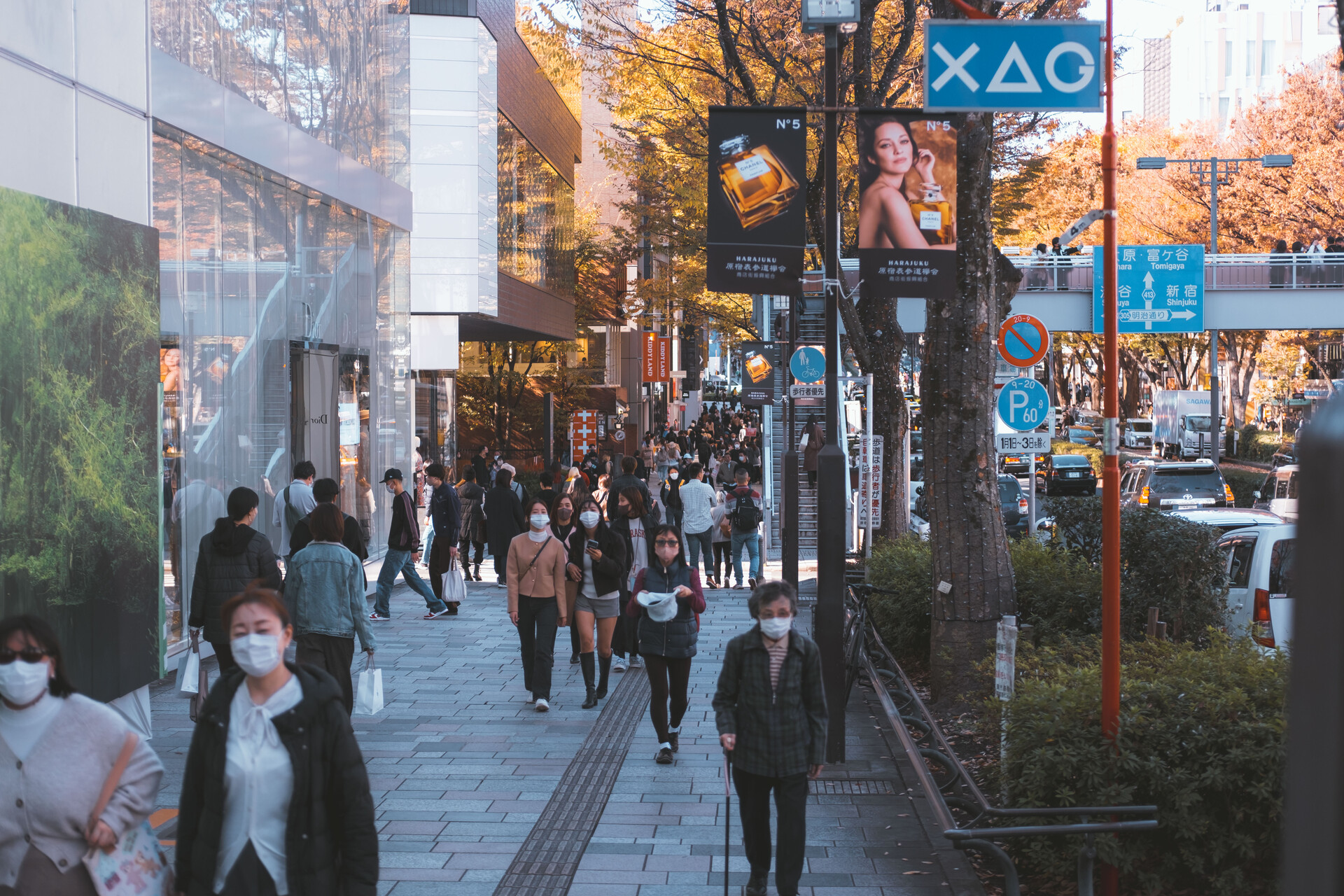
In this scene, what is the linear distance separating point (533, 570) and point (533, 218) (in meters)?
26.1

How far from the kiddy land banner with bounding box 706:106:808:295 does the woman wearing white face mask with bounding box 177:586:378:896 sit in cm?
517

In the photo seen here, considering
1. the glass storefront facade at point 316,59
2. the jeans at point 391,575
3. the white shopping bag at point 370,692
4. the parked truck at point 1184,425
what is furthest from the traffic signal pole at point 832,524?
the parked truck at point 1184,425

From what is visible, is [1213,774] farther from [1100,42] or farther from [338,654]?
[338,654]

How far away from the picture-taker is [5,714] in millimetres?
3818

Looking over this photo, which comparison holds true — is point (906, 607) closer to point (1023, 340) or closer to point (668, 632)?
point (1023, 340)

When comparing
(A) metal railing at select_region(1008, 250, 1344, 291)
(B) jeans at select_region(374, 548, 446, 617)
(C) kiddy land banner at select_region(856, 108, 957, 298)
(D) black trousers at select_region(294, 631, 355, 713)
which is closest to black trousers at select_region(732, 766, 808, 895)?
(D) black trousers at select_region(294, 631, 355, 713)

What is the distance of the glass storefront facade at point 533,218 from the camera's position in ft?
104

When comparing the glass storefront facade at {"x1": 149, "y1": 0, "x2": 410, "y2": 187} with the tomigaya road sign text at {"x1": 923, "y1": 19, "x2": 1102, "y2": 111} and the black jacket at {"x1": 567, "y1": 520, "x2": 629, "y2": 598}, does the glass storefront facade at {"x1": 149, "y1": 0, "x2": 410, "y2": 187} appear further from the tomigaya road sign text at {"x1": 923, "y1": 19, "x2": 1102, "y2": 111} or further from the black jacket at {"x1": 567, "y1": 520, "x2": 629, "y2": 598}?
the tomigaya road sign text at {"x1": 923, "y1": 19, "x2": 1102, "y2": 111}

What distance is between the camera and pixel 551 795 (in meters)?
7.86

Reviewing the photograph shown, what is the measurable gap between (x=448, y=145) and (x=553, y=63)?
981 centimetres

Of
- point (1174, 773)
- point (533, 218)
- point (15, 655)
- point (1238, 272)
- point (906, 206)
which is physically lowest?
point (1174, 773)

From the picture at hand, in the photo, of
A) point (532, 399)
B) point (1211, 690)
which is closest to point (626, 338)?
point (532, 399)

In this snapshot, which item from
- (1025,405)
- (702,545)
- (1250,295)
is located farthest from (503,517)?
(1250,295)

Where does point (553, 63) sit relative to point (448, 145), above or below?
above
